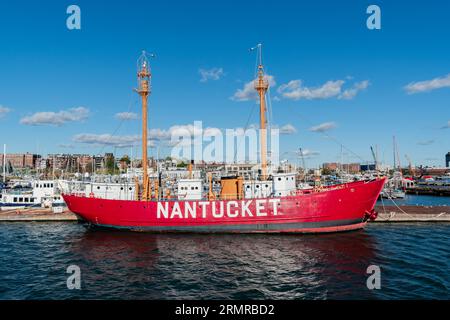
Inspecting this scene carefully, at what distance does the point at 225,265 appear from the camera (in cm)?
1605

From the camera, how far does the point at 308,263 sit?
16.2m

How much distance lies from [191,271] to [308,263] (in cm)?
635

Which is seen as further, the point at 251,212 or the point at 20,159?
the point at 20,159

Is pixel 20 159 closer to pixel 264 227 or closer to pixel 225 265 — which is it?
pixel 264 227

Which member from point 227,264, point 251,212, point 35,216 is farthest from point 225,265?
point 35,216

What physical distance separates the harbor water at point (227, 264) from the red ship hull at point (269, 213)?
2.49 ft

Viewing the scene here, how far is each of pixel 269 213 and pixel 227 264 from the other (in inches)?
270

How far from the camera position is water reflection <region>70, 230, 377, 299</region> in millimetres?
12812

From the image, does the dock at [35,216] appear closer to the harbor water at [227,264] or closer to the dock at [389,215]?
the dock at [389,215]

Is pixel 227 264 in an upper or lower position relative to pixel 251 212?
lower

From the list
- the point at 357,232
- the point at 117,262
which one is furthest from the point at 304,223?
the point at 117,262

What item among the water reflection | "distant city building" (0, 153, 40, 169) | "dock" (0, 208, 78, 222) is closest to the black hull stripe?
the water reflection

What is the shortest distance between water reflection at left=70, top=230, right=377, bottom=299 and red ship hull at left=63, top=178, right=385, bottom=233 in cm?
72

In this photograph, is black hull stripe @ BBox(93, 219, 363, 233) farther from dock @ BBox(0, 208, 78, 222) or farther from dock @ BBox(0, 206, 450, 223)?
dock @ BBox(0, 208, 78, 222)
